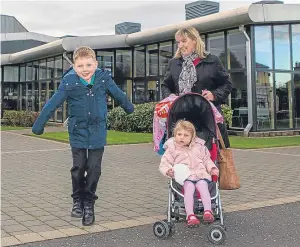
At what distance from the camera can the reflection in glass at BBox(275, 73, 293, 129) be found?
1880 cm

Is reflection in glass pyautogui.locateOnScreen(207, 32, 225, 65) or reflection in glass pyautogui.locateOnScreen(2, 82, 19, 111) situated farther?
reflection in glass pyautogui.locateOnScreen(2, 82, 19, 111)

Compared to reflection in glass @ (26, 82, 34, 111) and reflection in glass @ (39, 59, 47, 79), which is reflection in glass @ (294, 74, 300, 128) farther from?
reflection in glass @ (26, 82, 34, 111)

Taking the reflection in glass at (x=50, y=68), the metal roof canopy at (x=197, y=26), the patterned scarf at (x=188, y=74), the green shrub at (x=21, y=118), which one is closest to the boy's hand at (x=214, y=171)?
the patterned scarf at (x=188, y=74)

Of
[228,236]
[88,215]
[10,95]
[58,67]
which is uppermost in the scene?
[58,67]

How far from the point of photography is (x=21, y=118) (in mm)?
25766

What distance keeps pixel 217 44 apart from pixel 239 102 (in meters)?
2.92

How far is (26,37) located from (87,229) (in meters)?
33.3

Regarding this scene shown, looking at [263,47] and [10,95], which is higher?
[263,47]

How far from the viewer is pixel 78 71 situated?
16.6 ft

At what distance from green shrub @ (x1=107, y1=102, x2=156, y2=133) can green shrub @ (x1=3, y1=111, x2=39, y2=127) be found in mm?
6476

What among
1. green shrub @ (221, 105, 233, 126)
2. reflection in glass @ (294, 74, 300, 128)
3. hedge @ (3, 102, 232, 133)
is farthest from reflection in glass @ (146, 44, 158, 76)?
reflection in glass @ (294, 74, 300, 128)

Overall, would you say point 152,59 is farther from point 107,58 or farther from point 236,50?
point 236,50

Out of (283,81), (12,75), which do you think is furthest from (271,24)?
(12,75)

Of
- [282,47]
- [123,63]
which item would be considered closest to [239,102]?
[282,47]
